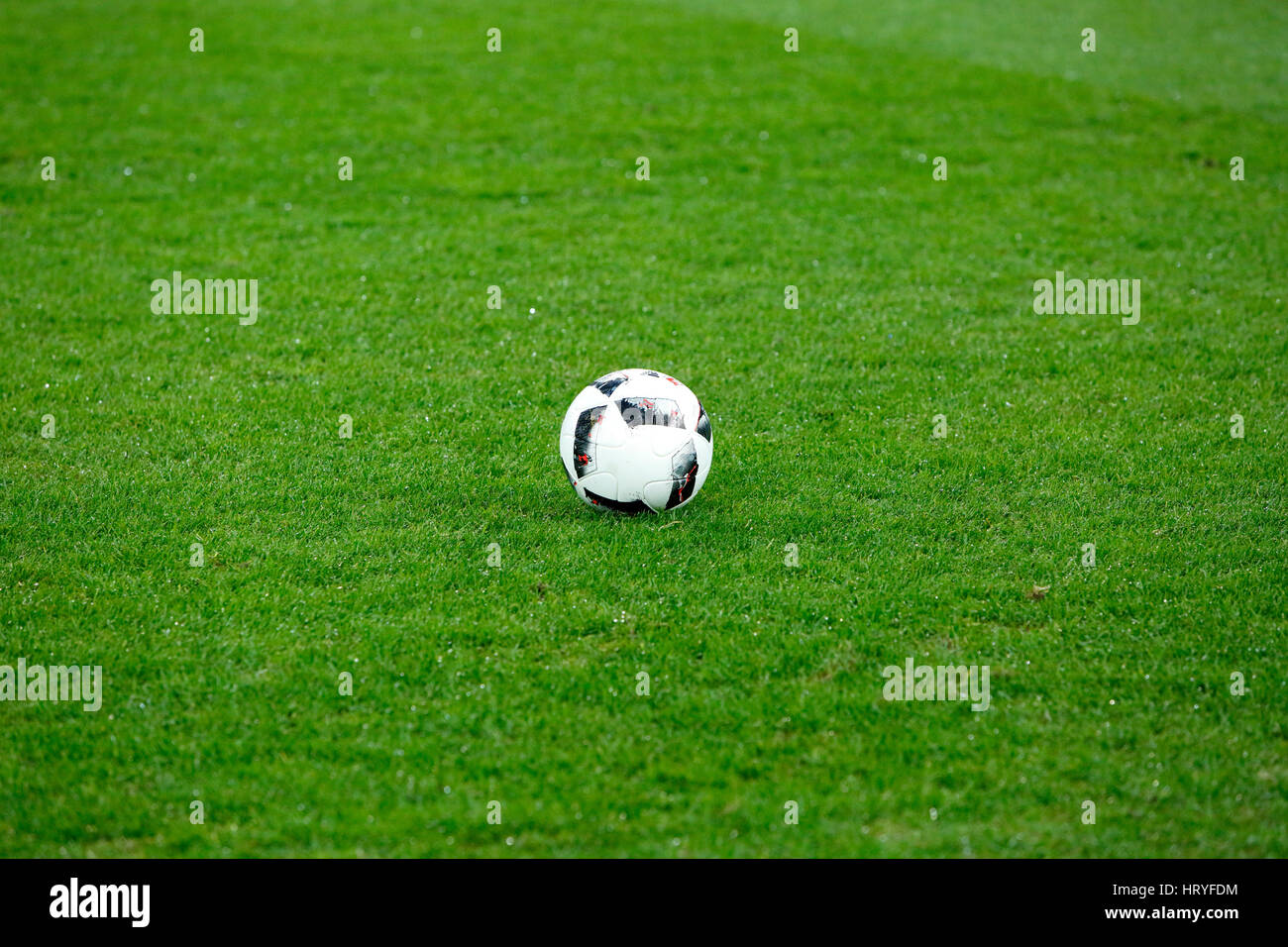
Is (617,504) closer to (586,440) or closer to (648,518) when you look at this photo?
(648,518)

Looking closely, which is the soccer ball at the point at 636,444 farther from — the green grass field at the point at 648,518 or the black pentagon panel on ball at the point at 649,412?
the green grass field at the point at 648,518

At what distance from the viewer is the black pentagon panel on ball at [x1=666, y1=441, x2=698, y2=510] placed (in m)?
9.65

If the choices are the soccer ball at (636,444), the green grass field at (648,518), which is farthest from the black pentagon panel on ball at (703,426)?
the green grass field at (648,518)

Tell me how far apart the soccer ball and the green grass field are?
361 millimetres

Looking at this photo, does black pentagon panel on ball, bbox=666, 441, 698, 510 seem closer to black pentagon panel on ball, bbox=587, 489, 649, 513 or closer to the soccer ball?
the soccer ball

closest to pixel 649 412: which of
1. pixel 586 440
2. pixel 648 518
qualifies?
pixel 586 440

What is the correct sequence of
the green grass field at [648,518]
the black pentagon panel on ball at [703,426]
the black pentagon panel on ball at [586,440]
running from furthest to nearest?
1. the black pentagon panel on ball at [703,426]
2. the black pentagon panel on ball at [586,440]
3. the green grass field at [648,518]

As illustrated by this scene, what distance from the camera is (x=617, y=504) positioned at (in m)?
9.91

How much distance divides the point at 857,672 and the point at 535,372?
6543mm

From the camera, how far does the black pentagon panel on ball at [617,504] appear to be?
32.4 feet

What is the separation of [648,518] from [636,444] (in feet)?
2.63

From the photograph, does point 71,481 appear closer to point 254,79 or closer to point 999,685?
point 999,685

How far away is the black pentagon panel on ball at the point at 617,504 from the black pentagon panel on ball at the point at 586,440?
24 centimetres
